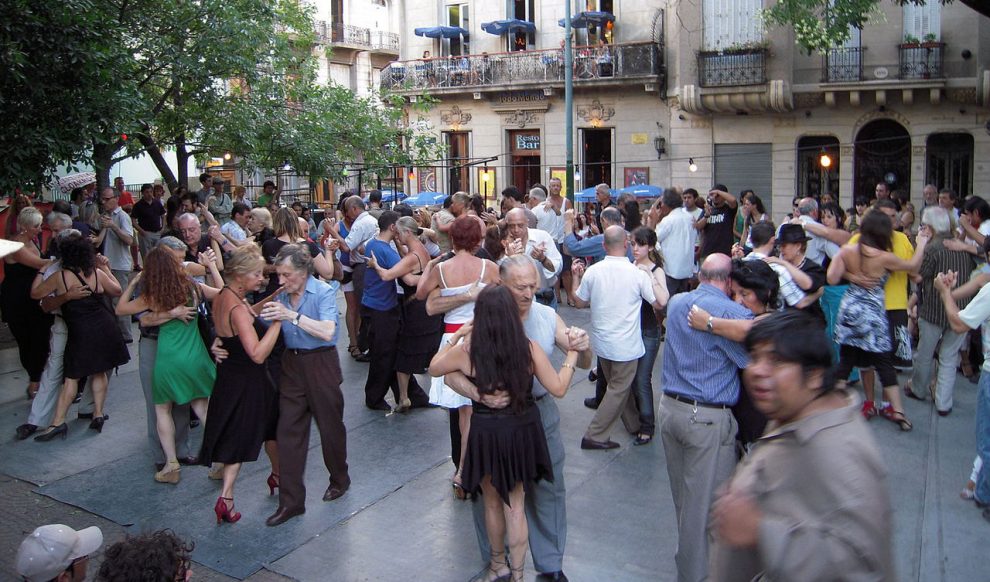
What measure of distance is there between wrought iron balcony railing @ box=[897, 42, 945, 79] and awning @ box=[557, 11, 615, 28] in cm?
833

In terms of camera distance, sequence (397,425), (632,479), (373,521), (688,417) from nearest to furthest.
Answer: (688,417) < (373,521) < (632,479) < (397,425)

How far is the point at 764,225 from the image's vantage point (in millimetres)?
7121

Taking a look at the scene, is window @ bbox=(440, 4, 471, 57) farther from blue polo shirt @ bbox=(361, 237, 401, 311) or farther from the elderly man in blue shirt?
the elderly man in blue shirt

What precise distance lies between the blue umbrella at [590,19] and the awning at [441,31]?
11.6 ft

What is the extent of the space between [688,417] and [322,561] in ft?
7.59

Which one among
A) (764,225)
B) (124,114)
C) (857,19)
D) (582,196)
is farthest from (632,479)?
(582,196)

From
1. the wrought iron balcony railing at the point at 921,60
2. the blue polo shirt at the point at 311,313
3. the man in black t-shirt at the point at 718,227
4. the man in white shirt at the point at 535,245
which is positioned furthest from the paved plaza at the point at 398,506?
the wrought iron balcony railing at the point at 921,60

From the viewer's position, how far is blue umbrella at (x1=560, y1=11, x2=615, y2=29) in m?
25.9

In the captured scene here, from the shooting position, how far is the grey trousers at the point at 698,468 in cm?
461

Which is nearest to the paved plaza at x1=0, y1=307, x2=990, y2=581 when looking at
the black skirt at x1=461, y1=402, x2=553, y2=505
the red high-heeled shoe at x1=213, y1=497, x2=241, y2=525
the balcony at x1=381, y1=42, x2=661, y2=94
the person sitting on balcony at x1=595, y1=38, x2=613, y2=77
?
the red high-heeled shoe at x1=213, y1=497, x2=241, y2=525

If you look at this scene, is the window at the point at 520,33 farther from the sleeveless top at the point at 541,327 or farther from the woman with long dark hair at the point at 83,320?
the sleeveless top at the point at 541,327

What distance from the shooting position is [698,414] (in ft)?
15.4

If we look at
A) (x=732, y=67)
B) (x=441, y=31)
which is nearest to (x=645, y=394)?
(x=732, y=67)

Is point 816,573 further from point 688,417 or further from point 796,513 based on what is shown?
point 688,417
